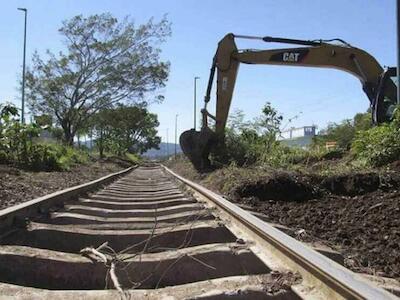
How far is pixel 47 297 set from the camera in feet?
9.85

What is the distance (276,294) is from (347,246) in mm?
2383

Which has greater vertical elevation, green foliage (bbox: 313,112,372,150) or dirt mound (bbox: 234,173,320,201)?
green foliage (bbox: 313,112,372,150)

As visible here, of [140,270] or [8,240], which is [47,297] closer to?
[140,270]

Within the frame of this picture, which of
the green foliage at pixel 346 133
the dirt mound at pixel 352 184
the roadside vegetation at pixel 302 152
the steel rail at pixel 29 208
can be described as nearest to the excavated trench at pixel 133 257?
the steel rail at pixel 29 208

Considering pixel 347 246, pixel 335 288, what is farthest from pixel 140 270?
pixel 347 246

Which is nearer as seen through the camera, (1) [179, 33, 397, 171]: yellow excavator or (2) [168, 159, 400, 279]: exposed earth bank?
(2) [168, 159, 400, 279]: exposed earth bank

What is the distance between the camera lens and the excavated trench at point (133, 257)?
357 centimetres

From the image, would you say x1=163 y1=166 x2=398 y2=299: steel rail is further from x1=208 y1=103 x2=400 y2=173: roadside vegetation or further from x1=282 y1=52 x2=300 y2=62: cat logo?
x1=282 y1=52 x2=300 y2=62: cat logo

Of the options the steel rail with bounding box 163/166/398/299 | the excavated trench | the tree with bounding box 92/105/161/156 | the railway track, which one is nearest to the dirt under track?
the steel rail with bounding box 163/166/398/299

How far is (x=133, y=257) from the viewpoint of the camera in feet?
12.9

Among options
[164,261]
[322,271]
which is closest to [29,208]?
[164,261]

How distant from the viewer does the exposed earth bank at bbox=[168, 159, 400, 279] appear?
4727 mm

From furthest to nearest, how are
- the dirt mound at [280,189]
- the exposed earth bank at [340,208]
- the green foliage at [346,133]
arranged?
the green foliage at [346,133] → the dirt mound at [280,189] → the exposed earth bank at [340,208]

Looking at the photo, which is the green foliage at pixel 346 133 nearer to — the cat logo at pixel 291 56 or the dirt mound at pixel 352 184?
the cat logo at pixel 291 56
